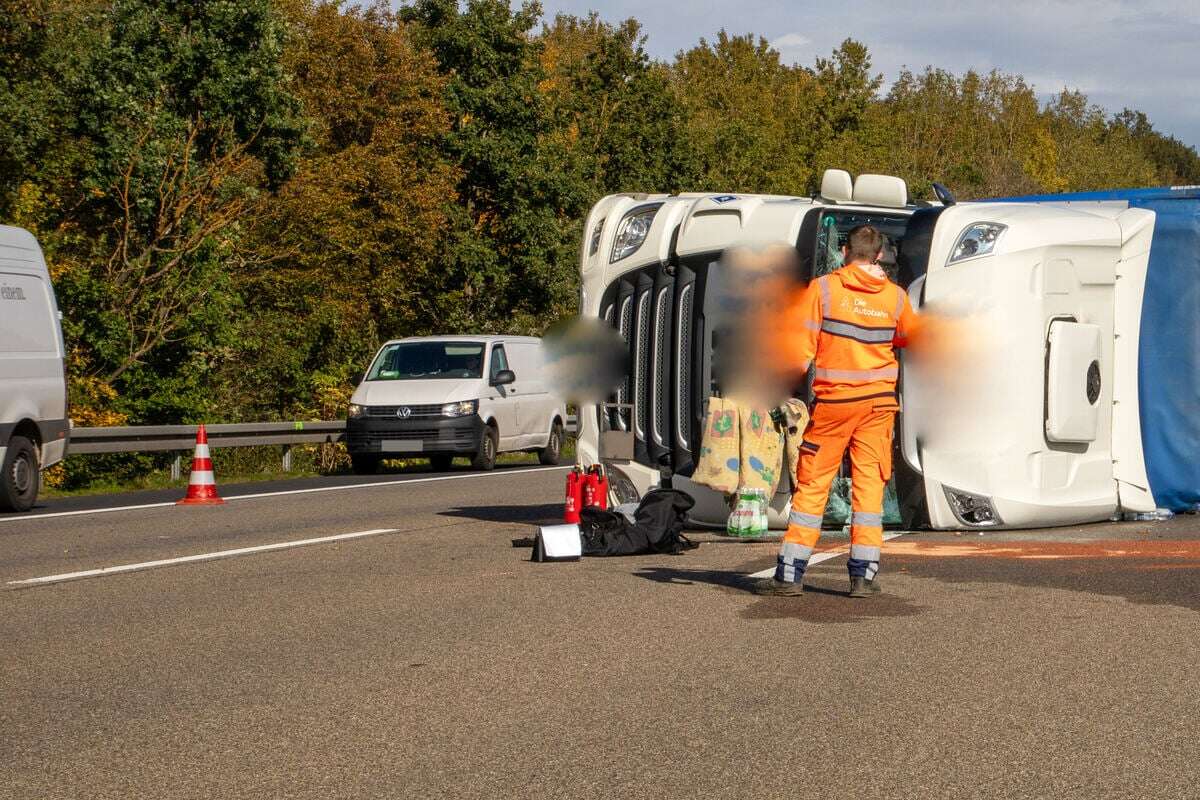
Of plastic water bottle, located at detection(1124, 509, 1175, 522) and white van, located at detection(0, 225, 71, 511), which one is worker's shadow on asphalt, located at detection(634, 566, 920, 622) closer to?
plastic water bottle, located at detection(1124, 509, 1175, 522)

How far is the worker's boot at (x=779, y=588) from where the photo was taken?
8.70 meters

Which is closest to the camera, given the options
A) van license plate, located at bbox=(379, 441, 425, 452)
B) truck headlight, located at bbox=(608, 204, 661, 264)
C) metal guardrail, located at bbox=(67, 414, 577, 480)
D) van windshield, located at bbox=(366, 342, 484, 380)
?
truck headlight, located at bbox=(608, 204, 661, 264)

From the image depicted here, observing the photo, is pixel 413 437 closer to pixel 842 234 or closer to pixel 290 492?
pixel 290 492

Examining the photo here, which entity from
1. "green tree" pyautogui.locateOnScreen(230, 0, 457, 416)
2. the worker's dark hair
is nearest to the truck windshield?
the worker's dark hair

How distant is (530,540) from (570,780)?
21.9 ft

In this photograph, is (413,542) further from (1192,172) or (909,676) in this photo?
(1192,172)

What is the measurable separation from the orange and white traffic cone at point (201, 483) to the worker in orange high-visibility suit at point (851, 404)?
941cm

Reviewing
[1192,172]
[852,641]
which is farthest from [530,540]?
[1192,172]

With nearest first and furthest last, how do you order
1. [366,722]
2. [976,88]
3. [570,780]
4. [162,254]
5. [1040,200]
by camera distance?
[570,780]
[366,722]
[1040,200]
[162,254]
[976,88]

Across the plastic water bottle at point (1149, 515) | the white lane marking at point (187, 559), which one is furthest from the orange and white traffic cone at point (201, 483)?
the plastic water bottle at point (1149, 515)

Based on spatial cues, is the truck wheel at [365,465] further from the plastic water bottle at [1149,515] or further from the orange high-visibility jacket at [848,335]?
the orange high-visibility jacket at [848,335]

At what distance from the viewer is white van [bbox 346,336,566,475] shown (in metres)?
22.4

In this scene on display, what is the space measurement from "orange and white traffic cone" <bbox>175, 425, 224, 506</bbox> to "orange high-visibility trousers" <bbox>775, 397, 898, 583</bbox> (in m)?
9.38

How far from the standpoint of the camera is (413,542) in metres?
12.2
